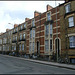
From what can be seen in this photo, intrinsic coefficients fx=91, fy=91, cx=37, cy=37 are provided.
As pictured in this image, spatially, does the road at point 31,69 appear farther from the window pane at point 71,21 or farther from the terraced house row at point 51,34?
the window pane at point 71,21

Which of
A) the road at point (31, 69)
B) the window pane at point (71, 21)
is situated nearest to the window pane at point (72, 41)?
the window pane at point (71, 21)

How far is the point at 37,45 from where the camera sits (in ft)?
89.0

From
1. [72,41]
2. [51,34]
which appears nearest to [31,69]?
[72,41]

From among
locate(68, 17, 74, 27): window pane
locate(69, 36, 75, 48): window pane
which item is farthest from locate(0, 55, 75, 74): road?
locate(68, 17, 74, 27): window pane

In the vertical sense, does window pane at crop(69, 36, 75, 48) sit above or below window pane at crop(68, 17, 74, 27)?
below

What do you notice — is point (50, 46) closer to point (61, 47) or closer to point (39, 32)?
point (61, 47)

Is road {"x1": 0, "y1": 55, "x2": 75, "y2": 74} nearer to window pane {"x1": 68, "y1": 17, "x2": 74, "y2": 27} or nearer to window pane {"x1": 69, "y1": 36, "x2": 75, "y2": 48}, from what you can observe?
window pane {"x1": 69, "y1": 36, "x2": 75, "y2": 48}

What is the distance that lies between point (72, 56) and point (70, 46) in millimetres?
1968

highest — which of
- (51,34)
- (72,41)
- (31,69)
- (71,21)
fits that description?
(71,21)

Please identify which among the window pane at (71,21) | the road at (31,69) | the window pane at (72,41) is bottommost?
the road at (31,69)

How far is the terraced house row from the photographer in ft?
59.9

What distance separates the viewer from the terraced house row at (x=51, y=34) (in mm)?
18250

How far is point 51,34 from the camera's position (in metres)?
23.0

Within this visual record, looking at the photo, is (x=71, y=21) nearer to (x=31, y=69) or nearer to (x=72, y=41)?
(x=72, y=41)
